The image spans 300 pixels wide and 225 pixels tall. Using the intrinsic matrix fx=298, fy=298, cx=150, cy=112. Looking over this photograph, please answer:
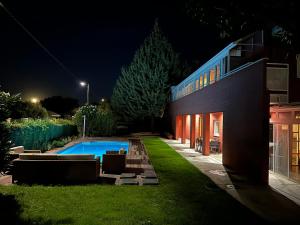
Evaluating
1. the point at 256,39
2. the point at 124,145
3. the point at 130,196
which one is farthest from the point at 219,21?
the point at 124,145

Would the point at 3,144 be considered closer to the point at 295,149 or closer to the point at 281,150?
the point at 281,150

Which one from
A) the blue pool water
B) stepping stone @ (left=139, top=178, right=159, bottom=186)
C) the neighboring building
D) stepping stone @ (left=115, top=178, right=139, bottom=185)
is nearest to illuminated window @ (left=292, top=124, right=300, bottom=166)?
the neighboring building

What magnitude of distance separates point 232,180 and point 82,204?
5343 mm

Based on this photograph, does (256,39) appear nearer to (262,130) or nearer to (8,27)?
(262,130)

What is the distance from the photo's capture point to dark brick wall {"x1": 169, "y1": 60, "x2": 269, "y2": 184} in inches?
373

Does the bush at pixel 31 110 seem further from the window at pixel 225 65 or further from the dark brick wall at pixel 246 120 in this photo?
the window at pixel 225 65

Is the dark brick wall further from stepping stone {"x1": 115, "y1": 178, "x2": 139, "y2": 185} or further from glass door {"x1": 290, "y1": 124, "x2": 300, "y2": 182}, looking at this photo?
stepping stone {"x1": 115, "y1": 178, "x2": 139, "y2": 185}

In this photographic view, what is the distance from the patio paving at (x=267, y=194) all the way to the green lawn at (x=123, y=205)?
1.23 ft

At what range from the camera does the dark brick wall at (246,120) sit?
9484 mm

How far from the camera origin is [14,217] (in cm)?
598

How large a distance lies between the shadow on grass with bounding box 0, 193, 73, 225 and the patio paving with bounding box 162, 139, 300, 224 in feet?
→ 14.2

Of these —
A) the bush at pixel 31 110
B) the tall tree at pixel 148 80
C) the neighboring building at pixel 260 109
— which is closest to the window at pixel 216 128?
the neighboring building at pixel 260 109

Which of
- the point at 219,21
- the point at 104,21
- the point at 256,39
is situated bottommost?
the point at 219,21

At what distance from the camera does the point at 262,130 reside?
9492 millimetres
